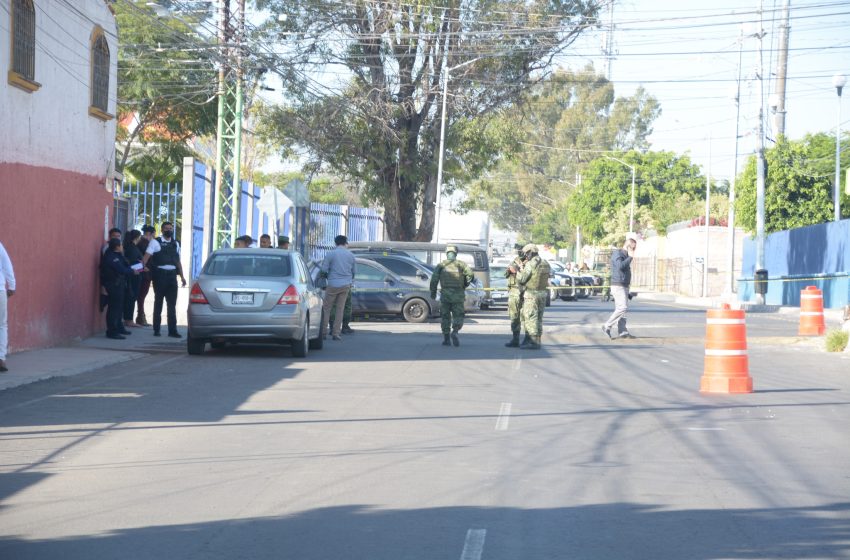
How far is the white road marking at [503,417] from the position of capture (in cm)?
1079

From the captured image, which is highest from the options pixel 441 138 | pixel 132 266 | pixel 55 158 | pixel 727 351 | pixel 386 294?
pixel 441 138

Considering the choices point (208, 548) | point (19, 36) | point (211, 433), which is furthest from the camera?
point (19, 36)

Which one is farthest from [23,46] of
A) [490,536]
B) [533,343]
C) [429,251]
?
[429,251]

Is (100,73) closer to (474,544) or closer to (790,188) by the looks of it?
(474,544)

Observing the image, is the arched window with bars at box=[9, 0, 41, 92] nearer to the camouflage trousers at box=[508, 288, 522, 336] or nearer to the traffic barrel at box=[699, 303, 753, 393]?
the camouflage trousers at box=[508, 288, 522, 336]

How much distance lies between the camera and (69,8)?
17891 millimetres

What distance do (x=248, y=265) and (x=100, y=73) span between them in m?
5.05

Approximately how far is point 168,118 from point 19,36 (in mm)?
26572

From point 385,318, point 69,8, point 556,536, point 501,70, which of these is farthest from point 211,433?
point 501,70

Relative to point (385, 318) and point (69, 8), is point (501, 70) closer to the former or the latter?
point (385, 318)

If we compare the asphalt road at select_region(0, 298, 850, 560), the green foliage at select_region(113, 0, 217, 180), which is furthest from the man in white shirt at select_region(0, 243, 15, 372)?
the green foliage at select_region(113, 0, 217, 180)

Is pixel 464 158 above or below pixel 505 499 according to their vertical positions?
above

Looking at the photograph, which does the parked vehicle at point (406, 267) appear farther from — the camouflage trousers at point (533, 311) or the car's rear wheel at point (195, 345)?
the car's rear wheel at point (195, 345)

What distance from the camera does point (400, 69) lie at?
1547 inches
